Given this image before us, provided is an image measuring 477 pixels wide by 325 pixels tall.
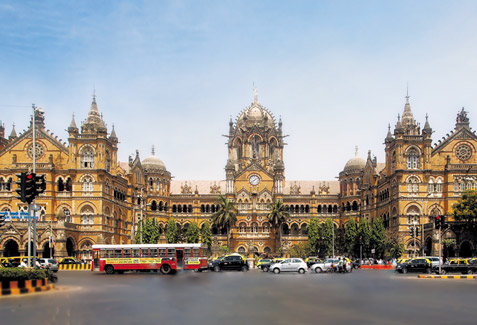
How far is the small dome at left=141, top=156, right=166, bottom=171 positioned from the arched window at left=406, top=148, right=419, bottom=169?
46.1 meters

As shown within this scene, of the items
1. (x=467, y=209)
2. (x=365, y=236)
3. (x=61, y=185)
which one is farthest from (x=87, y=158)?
(x=467, y=209)

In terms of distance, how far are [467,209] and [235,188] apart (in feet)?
147

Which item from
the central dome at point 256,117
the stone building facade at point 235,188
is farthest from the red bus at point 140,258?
the central dome at point 256,117

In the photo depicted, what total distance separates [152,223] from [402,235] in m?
39.7

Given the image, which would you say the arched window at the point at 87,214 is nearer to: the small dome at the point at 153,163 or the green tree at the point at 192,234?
the green tree at the point at 192,234

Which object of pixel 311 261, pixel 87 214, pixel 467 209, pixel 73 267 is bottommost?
pixel 73 267

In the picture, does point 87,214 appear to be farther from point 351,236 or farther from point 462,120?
point 462,120

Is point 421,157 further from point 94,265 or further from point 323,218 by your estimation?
point 94,265

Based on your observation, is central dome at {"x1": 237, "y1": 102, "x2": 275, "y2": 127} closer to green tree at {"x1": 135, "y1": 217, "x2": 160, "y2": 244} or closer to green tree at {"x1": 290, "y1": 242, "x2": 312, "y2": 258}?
green tree at {"x1": 290, "y1": 242, "x2": 312, "y2": 258}

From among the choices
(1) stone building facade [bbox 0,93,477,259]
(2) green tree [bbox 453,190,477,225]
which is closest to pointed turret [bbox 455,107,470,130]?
(1) stone building facade [bbox 0,93,477,259]

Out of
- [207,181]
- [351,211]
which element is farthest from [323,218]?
[207,181]

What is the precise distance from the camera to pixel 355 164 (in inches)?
4198

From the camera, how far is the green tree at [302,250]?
317ft

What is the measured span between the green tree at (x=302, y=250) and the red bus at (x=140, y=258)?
48.4 meters
